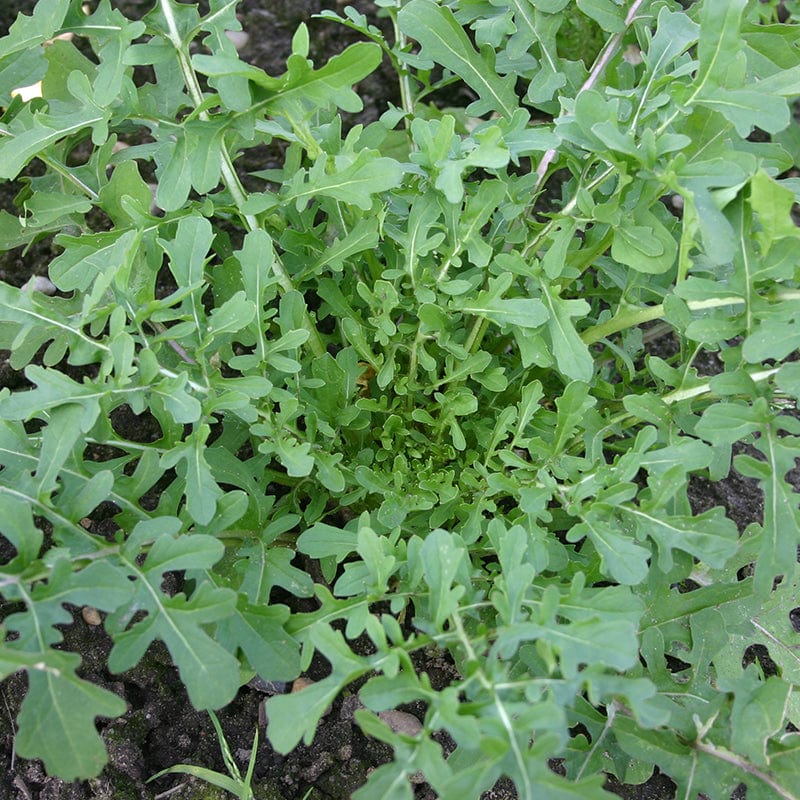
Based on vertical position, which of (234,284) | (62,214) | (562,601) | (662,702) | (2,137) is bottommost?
(662,702)

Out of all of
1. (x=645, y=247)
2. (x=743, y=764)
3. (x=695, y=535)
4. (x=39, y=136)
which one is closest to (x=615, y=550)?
(x=695, y=535)

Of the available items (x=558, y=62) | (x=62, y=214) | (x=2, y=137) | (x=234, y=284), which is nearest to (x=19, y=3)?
(x=2, y=137)

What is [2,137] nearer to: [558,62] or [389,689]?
[558,62]

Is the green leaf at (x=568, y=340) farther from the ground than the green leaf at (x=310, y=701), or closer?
farther from the ground

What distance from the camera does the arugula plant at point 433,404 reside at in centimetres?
121

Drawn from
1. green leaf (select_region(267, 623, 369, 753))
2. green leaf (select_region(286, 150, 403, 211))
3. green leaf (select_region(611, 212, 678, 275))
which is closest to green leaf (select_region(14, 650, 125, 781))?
green leaf (select_region(267, 623, 369, 753))

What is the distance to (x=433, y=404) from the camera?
1.79 metres

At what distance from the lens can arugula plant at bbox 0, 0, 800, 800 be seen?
1208 millimetres

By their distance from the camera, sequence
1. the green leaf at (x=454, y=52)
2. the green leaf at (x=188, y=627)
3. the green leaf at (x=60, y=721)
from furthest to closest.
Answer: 1. the green leaf at (x=454, y=52)
2. the green leaf at (x=188, y=627)
3. the green leaf at (x=60, y=721)

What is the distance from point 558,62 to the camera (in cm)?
177

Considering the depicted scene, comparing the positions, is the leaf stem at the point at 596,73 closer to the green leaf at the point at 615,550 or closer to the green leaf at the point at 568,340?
the green leaf at the point at 568,340

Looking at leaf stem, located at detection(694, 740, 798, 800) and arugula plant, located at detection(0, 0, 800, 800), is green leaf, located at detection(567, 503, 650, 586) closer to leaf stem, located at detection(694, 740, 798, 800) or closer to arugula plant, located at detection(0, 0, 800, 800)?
arugula plant, located at detection(0, 0, 800, 800)

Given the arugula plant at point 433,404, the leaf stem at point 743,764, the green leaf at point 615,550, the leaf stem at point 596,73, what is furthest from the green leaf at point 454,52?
the leaf stem at point 743,764

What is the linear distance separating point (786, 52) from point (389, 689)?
4.37 feet
